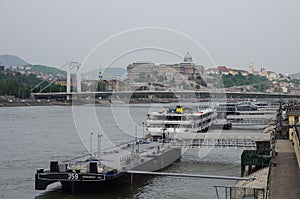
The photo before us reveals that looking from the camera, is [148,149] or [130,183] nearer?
[130,183]

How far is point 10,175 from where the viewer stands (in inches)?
463

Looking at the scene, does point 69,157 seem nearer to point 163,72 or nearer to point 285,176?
point 285,176

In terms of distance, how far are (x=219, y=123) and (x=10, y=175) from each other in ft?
59.0

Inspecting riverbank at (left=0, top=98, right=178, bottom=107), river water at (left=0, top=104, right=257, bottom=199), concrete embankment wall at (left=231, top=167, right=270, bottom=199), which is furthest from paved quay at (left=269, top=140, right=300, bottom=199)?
riverbank at (left=0, top=98, right=178, bottom=107)

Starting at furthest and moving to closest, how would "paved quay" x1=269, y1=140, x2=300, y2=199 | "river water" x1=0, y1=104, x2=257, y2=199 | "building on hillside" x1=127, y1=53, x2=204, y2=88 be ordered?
"building on hillside" x1=127, y1=53, x2=204, y2=88, "river water" x1=0, y1=104, x2=257, y2=199, "paved quay" x1=269, y1=140, x2=300, y2=199

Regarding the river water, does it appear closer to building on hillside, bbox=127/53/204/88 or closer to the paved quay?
the paved quay

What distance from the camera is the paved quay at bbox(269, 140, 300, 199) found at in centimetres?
775

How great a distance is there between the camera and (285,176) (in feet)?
30.1

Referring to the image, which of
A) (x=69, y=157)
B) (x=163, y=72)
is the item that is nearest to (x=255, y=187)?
(x=69, y=157)

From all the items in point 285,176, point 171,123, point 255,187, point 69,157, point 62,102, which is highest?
point 62,102

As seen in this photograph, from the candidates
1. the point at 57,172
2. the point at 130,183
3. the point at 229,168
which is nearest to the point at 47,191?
the point at 57,172

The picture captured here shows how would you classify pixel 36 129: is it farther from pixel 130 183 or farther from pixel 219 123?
pixel 130 183

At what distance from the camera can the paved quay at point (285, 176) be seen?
7.75 metres

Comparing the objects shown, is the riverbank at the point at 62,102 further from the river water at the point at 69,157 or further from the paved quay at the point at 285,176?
the paved quay at the point at 285,176
